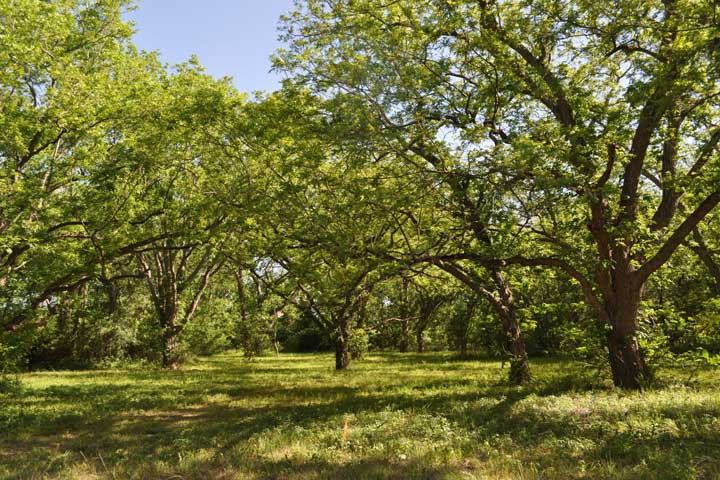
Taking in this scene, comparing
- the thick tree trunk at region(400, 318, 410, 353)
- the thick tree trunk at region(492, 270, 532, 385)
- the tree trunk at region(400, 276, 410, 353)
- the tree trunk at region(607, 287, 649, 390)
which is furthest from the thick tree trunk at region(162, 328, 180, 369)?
the tree trunk at region(607, 287, 649, 390)

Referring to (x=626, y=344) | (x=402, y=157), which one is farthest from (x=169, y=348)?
(x=626, y=344)

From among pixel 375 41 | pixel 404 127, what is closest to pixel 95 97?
pixel 375 41

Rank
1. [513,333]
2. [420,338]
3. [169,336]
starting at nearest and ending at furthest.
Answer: [513,333] → [169,336] → [420,338]

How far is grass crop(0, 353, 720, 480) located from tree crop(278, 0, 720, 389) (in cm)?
302

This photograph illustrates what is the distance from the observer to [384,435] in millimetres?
8289

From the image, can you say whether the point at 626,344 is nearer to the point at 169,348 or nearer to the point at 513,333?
the point at 513,333

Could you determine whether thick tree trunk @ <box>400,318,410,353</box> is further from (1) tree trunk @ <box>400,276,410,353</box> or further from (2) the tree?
(2) the tree

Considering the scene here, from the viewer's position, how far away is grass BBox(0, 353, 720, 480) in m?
6.38

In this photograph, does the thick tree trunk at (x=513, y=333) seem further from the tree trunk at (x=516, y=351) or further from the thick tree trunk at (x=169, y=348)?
the thick tree trunk at (x=169, y=348)

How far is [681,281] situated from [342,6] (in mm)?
23822

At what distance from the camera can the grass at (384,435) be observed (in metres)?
6.38

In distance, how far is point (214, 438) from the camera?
8.74 meters

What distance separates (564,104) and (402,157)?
14.0 ft

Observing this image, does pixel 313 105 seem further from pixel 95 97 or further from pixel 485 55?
pixel 95 97
